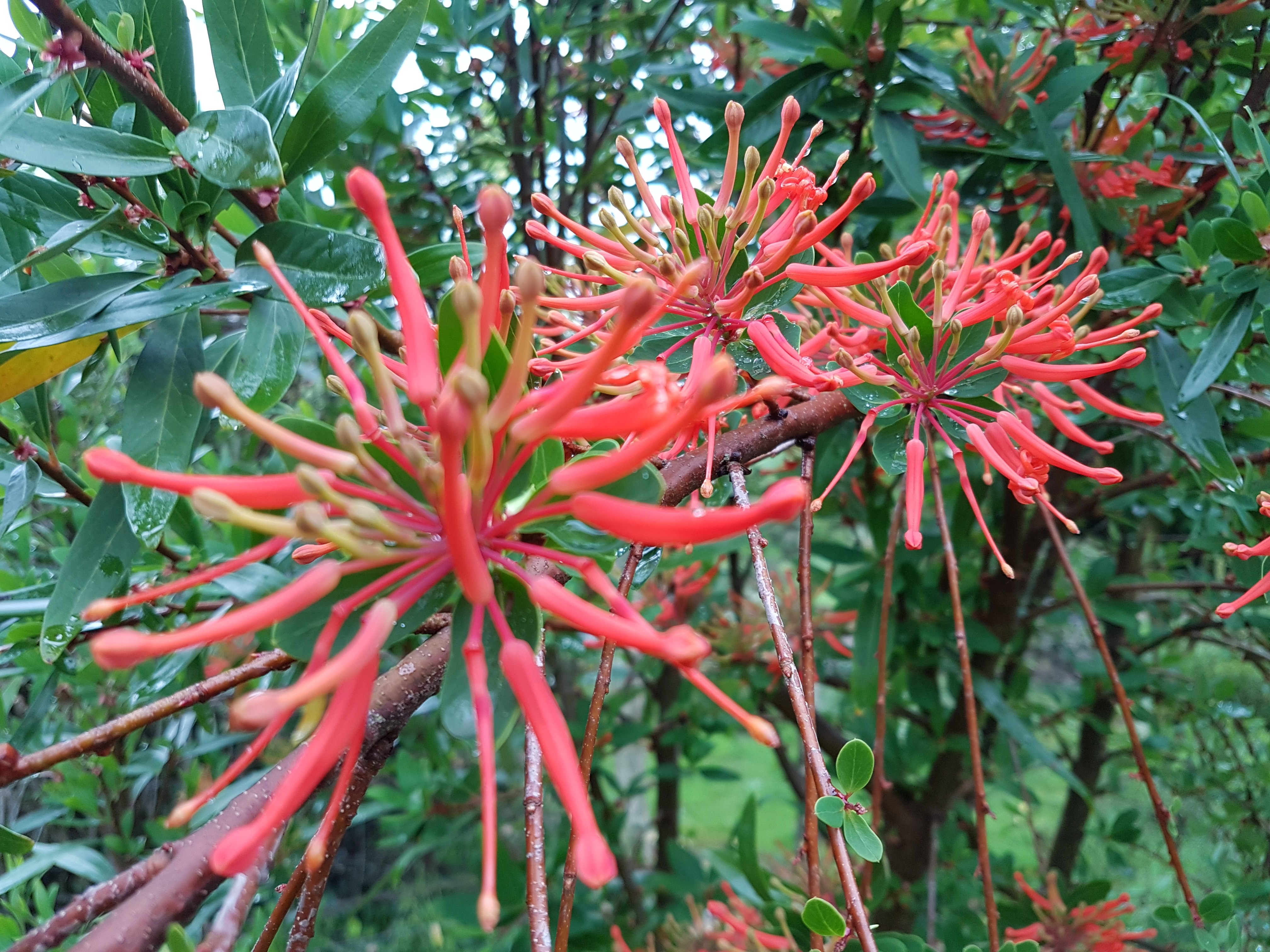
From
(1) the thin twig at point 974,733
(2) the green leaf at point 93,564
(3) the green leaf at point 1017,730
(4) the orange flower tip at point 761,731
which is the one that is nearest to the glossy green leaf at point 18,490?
(2) the green leaf at point 93,564

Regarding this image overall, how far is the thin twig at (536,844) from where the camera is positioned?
298 mm

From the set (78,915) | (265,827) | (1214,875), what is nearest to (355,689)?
(265,827)

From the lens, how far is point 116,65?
43 centimetres

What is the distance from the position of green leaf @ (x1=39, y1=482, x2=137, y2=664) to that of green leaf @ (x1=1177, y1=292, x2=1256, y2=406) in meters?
0.79

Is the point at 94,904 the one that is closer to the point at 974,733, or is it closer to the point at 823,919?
the point at 823,919

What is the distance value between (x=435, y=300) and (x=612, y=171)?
0.36 metres

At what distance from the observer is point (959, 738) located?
3.94ft

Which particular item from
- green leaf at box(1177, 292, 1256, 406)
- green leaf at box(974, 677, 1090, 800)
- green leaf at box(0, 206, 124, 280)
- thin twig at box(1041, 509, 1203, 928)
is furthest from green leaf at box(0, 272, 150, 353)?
green leaf at box(974, 677, 1090, 800)

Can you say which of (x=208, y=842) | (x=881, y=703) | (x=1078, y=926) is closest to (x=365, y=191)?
(x=208, y=842)

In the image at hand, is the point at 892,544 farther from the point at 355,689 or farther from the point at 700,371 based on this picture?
the point at 355,689

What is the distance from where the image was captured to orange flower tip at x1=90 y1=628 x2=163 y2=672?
0.81ft

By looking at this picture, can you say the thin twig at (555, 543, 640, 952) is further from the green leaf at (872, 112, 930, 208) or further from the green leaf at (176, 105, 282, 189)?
the green leaf at (872, 112, 930, 208)

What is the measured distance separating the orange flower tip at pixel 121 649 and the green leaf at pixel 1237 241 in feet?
2.46

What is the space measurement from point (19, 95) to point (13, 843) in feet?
1.26
